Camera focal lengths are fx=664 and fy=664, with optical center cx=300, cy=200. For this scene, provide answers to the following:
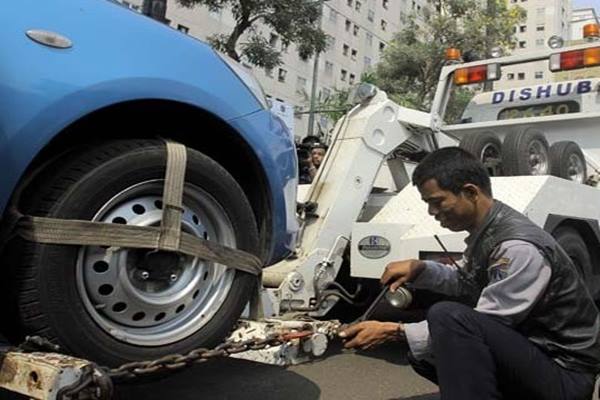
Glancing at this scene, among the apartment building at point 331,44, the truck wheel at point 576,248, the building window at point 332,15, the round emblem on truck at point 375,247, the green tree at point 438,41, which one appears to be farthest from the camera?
the building window at point 332,15

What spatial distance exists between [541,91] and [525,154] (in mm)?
1547

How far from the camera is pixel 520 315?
83.4 inches

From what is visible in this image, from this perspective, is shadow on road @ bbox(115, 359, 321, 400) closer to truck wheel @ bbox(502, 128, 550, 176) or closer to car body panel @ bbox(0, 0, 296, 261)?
car body panel @ bbox(0, 0, 296, 261)

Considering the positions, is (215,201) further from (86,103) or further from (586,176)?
(586,176)

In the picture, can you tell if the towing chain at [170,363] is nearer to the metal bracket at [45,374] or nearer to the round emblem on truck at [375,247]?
the metal bracket at [45,374]

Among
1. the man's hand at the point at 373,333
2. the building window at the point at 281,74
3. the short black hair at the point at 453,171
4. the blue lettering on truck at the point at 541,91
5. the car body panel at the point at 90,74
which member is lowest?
the man's hand at the point at 373,333

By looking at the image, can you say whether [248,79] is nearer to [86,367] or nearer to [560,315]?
[86,367]

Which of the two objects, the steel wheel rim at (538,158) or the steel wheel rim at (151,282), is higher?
the steel wheel rim at (538,158)

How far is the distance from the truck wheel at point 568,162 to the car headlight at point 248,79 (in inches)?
110

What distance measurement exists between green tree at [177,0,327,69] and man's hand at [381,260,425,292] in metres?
10.8

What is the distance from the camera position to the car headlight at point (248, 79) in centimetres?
250

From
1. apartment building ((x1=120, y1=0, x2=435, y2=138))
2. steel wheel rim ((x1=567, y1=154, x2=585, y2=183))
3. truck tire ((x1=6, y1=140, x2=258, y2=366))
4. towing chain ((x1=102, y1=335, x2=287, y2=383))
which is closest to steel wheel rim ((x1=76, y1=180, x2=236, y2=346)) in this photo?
truck tire ((x1=6, y1=140, x2=258, y2=366))

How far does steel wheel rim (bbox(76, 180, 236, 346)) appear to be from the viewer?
209 centimetres

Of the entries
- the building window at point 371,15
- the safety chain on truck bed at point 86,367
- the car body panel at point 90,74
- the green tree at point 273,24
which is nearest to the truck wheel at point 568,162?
the car body panel at point 90,74
